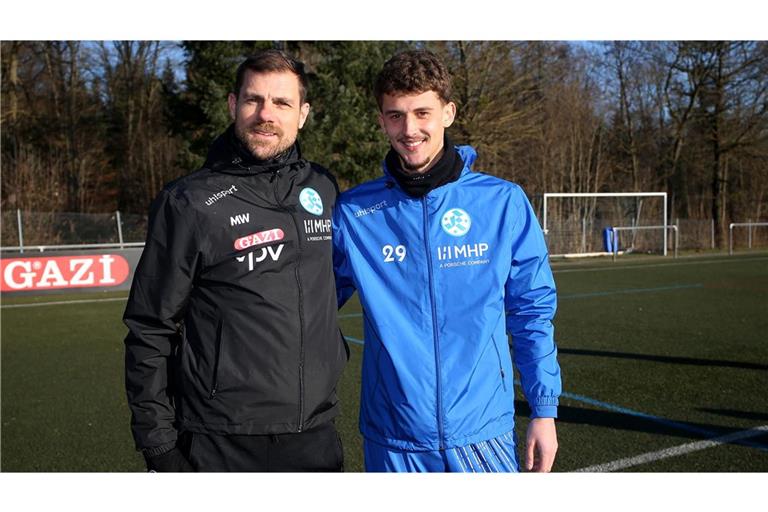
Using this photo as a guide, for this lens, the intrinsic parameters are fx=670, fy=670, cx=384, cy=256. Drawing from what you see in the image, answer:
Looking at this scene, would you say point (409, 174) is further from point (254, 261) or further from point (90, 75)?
point (90, 75)

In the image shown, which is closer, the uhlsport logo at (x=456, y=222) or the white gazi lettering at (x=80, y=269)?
the uhlsport logo at (x=456, y=222)

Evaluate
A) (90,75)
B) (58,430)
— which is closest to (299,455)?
(58,430)

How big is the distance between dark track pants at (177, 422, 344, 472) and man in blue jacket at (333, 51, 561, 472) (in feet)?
0.67

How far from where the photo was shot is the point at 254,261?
2330 millimetres

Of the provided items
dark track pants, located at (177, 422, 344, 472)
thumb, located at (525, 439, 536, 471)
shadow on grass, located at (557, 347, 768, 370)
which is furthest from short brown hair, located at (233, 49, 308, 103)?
shadow on grass, located at (557, 347, 768, 370)

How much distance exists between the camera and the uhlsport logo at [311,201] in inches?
96.5

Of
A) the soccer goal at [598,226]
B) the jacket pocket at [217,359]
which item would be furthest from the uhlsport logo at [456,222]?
the soccer goal at [598,226]

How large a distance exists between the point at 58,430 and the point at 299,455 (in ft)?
12.1

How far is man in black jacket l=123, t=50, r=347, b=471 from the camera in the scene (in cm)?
222

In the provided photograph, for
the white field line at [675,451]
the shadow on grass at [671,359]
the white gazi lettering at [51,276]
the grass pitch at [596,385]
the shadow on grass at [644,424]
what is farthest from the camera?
the white gazi lettering at [51,276]

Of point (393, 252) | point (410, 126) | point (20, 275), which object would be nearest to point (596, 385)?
point (393, 252)

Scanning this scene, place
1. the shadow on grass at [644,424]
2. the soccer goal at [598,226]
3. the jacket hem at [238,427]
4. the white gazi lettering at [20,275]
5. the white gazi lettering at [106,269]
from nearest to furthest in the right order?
1. the jacket hem at [238,427]
2. the shadow on grass at [644,424]
3. the white gazi lettering at [20,275]
4. the white gazi lettering at [106,269]
5. the soccer goal at [598,226]

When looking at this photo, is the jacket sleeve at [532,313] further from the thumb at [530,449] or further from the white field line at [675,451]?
the white field line at [675,451]

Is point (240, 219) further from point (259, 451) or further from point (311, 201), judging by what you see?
point (259, 451)
